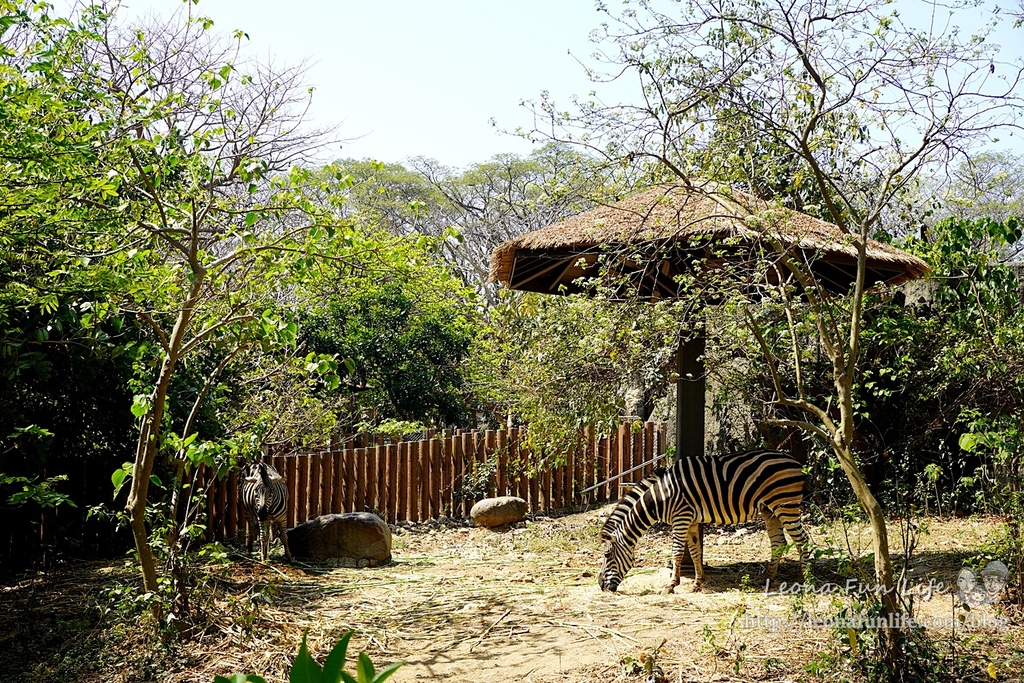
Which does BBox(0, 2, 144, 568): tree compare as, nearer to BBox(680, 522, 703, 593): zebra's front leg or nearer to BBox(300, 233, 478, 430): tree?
BBox(680, 522, 703, 593): zebra's front leg

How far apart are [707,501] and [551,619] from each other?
A: 1768mm

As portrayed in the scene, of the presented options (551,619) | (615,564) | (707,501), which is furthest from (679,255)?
(551,619)

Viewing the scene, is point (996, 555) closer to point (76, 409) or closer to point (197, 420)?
point (197, 420)

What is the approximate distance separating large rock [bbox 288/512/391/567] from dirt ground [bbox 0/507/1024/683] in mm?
237

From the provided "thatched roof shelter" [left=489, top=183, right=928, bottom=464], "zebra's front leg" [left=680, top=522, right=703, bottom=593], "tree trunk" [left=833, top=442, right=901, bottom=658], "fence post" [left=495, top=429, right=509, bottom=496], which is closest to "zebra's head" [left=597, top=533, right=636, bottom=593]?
"zebra's front leg" [left=680, top=522, right=703, bottom=593]

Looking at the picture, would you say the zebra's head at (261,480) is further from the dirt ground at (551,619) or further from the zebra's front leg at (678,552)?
the zebra's front leg at (678,552)

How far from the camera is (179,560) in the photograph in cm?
499

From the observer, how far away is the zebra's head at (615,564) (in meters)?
6.47

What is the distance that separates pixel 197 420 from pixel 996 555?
610cm

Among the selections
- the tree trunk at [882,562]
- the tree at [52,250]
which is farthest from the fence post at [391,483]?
the tree trunk at [882,562]

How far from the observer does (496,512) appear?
32.9ft

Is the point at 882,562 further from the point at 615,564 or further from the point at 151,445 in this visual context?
the point at 151,445

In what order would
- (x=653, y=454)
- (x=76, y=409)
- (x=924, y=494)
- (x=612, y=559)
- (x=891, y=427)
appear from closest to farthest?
(x=612, y=559) < (x=76, y=409) < (x=924, y=494) < (x=891, y=427) < (x=653, y=454)

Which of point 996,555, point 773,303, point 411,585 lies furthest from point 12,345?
point 996,555
